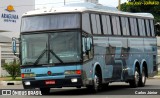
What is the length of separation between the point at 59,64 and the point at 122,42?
5.15 metres

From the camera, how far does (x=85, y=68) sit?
73.4 ft

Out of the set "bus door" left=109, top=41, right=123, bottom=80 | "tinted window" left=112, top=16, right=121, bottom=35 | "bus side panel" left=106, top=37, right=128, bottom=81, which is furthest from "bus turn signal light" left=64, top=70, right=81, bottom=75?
"tinted window" left=112, top=16, right=121, bottom=35

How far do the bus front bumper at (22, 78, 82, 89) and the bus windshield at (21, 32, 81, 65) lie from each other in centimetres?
68

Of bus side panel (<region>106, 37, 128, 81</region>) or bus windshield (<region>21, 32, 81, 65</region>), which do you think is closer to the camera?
bus windshield (<region>21, 32, 81, 65</region>)

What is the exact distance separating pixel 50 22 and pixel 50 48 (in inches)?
41.2

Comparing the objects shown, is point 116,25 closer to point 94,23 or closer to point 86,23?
point 94,23

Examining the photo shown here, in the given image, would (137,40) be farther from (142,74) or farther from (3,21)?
(3,21)

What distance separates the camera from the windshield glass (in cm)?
2250

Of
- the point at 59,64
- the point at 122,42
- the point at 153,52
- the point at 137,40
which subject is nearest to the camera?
the point at 59,64

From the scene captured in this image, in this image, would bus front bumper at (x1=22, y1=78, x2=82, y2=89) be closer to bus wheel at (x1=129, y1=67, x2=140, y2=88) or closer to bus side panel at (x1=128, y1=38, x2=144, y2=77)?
bus side panel at (x1=128, y1=38, x2=144, y2=77)

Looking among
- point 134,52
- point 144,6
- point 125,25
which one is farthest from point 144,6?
point 125,25

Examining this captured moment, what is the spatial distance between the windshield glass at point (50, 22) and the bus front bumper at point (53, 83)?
1.99m

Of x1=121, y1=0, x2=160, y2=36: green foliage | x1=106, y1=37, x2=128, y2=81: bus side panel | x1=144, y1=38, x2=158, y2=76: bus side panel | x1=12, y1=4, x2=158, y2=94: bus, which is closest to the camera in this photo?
x1=12, y1=4, x2=158, y2=94: bus

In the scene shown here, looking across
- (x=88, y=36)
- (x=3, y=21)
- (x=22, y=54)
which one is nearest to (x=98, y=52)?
(x=88, y=36)
